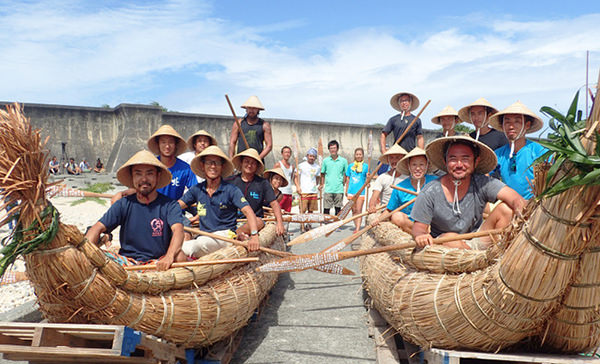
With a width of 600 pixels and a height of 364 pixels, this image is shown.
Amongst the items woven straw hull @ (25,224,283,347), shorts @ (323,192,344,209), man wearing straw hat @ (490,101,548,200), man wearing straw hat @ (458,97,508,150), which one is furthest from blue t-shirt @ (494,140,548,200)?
shorts @ (323,192,344,209)

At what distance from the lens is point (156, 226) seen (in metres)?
3.66

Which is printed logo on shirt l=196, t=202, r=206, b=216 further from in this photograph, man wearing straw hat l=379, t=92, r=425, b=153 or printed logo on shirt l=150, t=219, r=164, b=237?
man wearing straw hat l=379, t=92, r=425, b=153

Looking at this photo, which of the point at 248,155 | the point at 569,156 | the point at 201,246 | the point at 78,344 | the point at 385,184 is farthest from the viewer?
the point at 385,184

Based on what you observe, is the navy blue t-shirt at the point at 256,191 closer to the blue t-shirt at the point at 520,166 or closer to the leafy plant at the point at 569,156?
the blue t-shirt at the point at 520,166

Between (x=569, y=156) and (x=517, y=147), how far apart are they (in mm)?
2620

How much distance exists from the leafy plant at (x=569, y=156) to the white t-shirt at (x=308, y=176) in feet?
22.8

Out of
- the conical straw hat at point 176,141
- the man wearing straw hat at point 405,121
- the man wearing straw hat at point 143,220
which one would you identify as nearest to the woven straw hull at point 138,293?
the man wearing straw hat at point 143,220

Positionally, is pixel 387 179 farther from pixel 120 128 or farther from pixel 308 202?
pixel 120 128

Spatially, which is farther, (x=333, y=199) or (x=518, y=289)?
(x=333, y=199)

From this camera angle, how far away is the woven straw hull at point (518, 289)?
2191mm

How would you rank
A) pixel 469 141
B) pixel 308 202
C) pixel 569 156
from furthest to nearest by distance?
pixel 308 202
pixel 469 141
pixel 569 156

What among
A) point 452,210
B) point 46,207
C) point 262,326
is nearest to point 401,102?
point 452,210

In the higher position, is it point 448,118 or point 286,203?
point 448,118

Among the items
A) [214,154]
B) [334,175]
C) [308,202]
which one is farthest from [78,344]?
[334,175]
